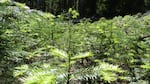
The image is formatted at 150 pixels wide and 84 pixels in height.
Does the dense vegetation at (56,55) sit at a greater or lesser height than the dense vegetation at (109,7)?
greater

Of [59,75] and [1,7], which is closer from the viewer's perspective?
[59,75]

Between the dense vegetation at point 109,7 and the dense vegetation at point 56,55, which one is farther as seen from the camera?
the dense vegetation at point 109,7

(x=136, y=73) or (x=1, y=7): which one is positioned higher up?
(x=1, y=7)

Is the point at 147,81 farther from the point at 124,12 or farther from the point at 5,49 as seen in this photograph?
the point at 124,12

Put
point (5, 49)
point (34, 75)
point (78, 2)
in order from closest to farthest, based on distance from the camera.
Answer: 1. point (34, 75)
2. point (5, 49)
3. point (78, 2)

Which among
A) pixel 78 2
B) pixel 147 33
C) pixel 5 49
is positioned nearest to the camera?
pixel 5 49

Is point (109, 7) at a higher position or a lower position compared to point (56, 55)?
lower

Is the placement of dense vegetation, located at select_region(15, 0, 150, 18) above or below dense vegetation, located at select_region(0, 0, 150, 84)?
below

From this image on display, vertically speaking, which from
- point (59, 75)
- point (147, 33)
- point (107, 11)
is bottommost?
point (107, 11)

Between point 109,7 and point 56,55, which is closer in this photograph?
point 56,55

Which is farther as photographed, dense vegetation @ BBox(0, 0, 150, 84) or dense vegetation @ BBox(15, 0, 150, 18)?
dense vegetation @ BBox(15, 0, 150, 18)

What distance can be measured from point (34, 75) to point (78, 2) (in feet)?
87.4

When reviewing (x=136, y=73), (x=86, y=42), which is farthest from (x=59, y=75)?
(x=86, y=42)

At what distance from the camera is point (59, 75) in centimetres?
228
